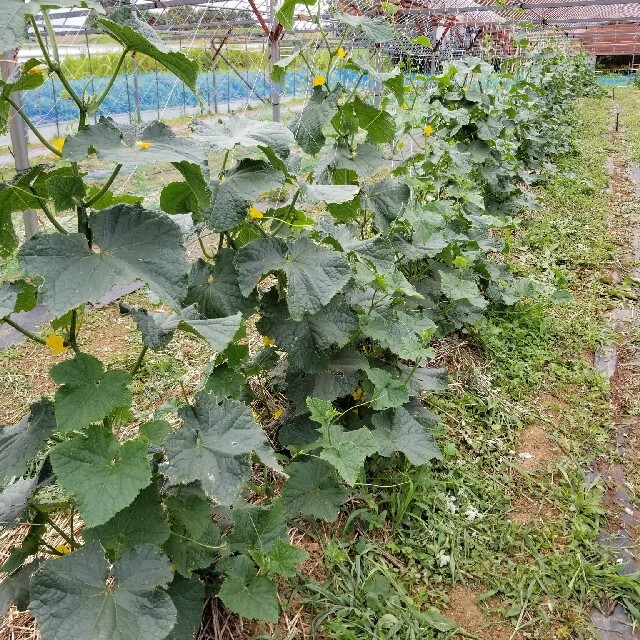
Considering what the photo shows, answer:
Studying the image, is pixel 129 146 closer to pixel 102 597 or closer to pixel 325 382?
pixel 102 597

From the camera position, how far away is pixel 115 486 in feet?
3.57

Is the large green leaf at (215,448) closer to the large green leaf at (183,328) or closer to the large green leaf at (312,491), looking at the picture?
the large green leaf at (183,328)


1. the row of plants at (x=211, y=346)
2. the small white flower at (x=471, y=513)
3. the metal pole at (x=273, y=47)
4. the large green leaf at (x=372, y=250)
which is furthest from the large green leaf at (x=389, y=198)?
the metal pole at (x=273, y=47)

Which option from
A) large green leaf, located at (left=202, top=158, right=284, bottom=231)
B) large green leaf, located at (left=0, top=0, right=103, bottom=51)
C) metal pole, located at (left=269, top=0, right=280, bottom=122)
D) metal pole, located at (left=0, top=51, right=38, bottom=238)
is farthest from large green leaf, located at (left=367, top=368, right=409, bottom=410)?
metal pole, located at (left=269, top=0, right=280, bottom=122)

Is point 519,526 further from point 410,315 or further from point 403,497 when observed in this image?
point 410,315

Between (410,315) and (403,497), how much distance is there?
631 mm

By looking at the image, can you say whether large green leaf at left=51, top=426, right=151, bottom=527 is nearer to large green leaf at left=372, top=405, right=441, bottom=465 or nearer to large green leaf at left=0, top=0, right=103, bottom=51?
large green leaf at left=0, top=0, right=103, bottom=51

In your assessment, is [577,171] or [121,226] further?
[577,171]

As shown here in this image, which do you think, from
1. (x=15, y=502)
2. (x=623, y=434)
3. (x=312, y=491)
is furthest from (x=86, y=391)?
(x=623, y=434)

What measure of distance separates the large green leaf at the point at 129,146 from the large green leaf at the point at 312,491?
1019mm

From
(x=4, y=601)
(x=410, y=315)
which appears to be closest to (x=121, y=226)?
(x=4, y=601)

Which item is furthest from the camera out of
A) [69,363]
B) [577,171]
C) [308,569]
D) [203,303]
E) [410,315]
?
[577,171]

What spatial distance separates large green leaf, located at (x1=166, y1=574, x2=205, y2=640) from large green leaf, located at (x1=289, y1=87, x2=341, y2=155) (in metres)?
1.26

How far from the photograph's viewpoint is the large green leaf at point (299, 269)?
1.56 m
